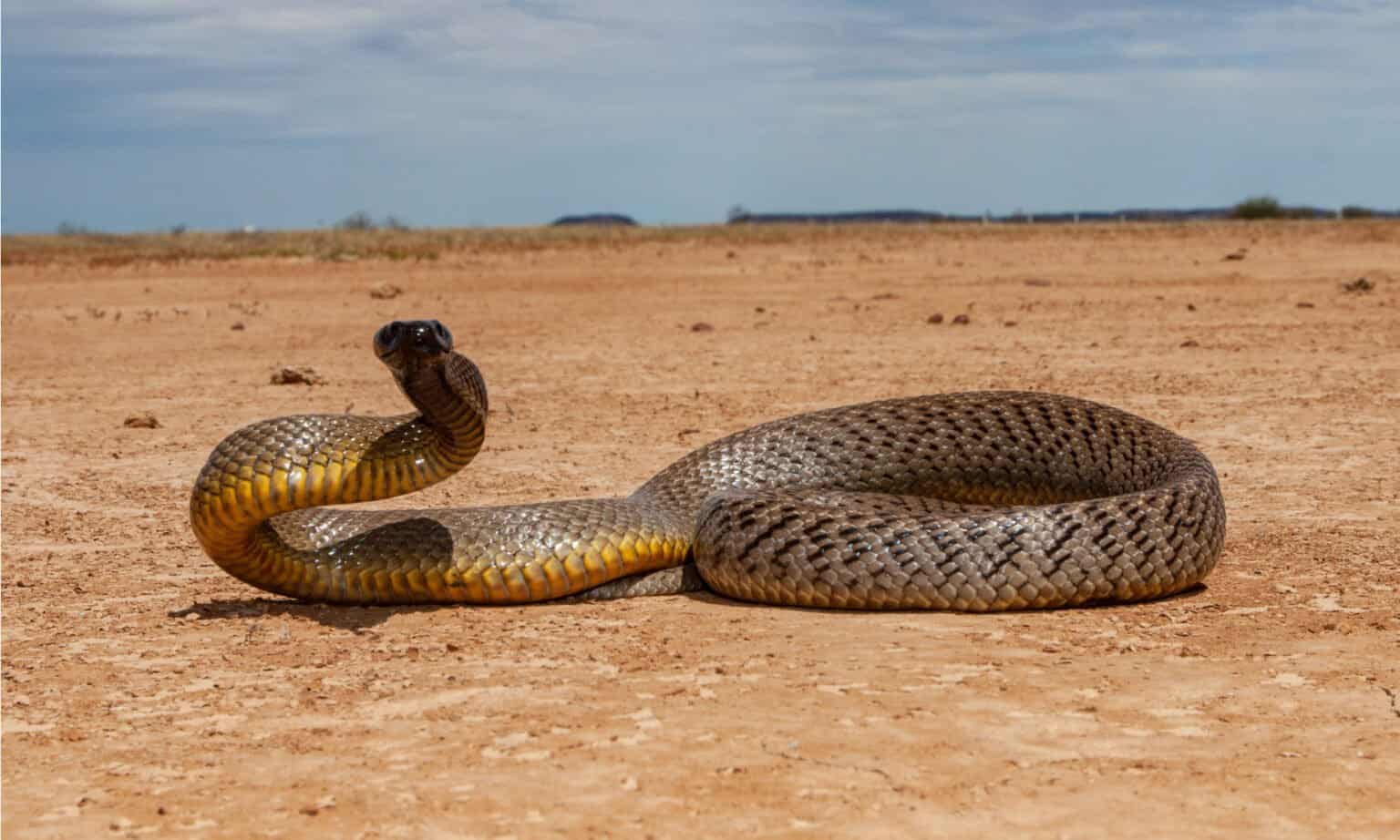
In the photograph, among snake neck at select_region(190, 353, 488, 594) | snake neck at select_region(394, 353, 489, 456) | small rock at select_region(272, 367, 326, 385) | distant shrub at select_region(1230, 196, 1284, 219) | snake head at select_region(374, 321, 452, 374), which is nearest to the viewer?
snake head at select_region(374, 321, 452, 374)

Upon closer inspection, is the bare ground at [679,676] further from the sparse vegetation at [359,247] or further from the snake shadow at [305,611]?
the sparse vegetation at [359,247]

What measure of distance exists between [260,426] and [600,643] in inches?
60.2

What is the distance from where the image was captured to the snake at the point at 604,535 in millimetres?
6449

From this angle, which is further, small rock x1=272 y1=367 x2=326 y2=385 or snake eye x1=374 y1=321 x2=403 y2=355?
small rock x1=272 y1=367 x2=326 y2=385

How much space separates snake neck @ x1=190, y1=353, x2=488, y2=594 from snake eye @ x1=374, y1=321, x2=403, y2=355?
0.13m

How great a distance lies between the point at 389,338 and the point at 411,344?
0.34 ft

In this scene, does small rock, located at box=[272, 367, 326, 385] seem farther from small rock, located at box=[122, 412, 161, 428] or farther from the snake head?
the snake head

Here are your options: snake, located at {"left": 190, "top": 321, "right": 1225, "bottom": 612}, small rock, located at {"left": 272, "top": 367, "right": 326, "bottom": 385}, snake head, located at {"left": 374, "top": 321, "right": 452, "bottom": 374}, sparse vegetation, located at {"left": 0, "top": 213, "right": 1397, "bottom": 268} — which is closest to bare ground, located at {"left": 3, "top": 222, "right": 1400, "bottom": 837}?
snake, located at {"left": 190, "top": 321, "right": 1225, "bottom": 612}

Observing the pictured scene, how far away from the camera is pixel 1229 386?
1413cm

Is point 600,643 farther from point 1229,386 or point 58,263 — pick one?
point 58,263

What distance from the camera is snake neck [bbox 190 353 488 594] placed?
6.38 metres

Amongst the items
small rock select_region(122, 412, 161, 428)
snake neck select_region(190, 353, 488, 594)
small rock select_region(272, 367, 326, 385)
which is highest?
snake neck select_region(190, 353, 488, 594)

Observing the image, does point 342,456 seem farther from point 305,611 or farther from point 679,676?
point 679,676

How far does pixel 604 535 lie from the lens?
7273 mm
